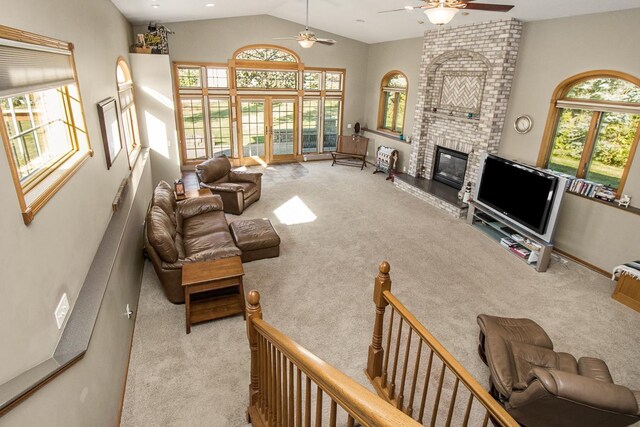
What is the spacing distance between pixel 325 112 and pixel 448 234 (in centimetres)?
575

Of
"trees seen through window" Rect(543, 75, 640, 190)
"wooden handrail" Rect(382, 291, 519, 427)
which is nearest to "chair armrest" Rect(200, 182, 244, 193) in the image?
"wooden handrail" Rect(382, 291, 519, 427)

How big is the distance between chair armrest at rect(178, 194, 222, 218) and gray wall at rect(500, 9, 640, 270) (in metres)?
5.07

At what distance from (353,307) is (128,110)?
5104mm

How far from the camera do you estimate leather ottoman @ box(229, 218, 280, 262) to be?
484 centimetres

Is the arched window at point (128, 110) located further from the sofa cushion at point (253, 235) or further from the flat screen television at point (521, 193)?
the flat screen television at point (521, 193)

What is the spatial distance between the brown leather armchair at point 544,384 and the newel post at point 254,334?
1749mm

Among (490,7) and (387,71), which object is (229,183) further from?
(387,71)

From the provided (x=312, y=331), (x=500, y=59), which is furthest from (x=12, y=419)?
(x=500, y=59)

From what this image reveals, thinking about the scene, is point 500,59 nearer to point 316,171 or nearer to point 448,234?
point 448,234

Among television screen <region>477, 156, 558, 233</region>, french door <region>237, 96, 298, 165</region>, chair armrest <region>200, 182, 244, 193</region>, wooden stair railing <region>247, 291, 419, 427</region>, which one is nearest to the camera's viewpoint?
wooden stair railing <region>247, 291, 419, 427</region>

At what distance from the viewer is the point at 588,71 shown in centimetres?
499

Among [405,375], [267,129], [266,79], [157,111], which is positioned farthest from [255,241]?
[266,79]

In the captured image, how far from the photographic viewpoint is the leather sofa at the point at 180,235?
3.79 m

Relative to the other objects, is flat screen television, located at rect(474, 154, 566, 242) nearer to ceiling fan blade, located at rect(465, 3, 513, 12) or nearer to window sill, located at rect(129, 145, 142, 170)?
ceiling fan blade, located at rect(465, 3, 513, 12)
